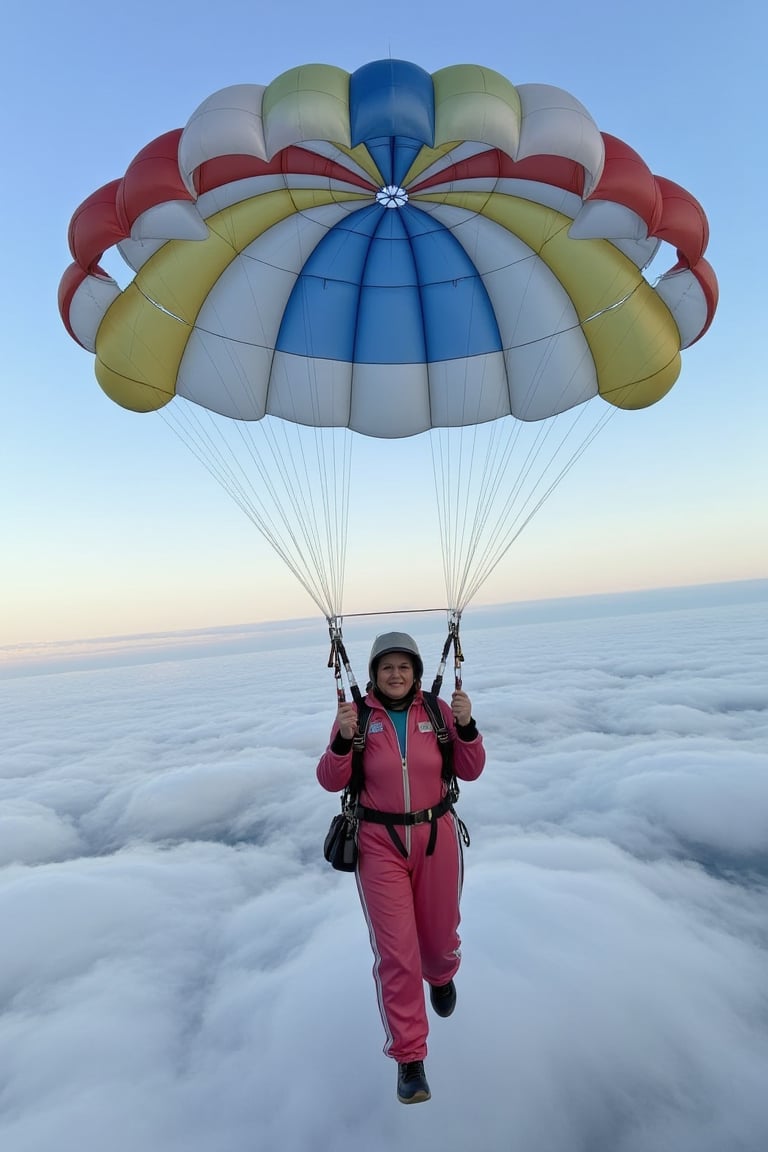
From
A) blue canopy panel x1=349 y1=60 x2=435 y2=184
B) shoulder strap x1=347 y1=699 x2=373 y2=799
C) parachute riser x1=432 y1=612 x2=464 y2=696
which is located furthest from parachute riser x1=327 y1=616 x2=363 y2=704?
blue canopy panel x1=349 y1=60 x2=435 y2=184

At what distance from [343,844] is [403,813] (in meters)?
0.34

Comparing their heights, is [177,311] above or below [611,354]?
above

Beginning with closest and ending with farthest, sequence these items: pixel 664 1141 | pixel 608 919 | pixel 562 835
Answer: pixel 664 1141 → pixel 608 919 → pixel 562 835

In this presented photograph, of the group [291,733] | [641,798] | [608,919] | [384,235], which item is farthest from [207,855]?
[291,733]

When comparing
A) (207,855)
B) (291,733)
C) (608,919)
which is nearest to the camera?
(608,919)

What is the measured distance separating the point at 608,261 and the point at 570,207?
2.46 feet

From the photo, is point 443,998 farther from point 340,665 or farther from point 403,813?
point 340,665

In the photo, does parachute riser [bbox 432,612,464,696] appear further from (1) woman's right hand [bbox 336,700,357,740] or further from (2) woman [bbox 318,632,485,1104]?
(1) woman's right hand [bbox 336,700,357,740]

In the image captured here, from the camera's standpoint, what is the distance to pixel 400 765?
287cm

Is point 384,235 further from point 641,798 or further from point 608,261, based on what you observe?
point 641,798

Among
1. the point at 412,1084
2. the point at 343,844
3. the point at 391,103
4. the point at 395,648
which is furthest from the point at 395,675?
the point at 391,103

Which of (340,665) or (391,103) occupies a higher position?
(391,103)

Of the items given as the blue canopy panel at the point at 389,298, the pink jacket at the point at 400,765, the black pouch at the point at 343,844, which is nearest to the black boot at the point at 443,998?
the black pouch at the point at 343,844

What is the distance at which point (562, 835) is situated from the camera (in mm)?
12391
